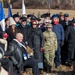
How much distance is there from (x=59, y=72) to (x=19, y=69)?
2756 millimetres

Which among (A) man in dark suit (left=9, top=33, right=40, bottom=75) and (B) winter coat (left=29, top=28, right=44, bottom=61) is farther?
(B) winter coat (left=29, top=28, right=44, bottom=61)

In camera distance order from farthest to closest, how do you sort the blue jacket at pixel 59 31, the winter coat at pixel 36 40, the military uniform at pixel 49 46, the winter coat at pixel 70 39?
the winter coat at pixel 70 39 < the blue jacket at pixel 59 31 < the military uniform at pixel 49 46 < the winter coat at pixel 36 40

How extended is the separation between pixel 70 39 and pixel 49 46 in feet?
4.03

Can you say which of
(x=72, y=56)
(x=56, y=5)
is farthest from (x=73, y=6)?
(x=72, y=56)

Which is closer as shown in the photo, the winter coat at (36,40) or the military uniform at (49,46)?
the winter coat at (36,40)

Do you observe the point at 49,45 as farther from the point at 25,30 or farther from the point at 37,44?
the point at 25,30

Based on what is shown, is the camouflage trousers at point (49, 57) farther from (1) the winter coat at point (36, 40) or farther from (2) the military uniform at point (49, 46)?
(1) the winter coat at point (36, 40)

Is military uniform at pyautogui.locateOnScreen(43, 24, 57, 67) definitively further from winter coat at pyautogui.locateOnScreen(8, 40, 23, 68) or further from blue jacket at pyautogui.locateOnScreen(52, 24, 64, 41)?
winter coat at pyautogui.locateOnScreen(8, 40, 23, 68)

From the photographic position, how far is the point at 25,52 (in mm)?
10961

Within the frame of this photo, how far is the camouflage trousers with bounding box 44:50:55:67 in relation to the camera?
42.7 feet

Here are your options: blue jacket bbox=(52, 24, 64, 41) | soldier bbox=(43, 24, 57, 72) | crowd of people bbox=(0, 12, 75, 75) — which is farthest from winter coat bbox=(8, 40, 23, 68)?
blue jacket bbox=(52, 24, 64, 41)

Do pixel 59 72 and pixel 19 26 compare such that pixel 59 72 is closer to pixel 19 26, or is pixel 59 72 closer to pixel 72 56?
pixel 72 56

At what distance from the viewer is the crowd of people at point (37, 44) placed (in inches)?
423

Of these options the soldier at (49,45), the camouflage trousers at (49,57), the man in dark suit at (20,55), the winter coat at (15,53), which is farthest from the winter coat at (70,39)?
the winter coat at (15,53)
